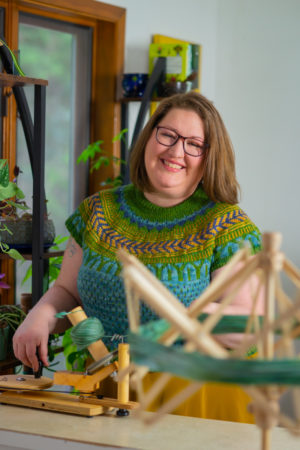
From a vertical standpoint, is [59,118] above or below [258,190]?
above

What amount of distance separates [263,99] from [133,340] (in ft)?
10.7

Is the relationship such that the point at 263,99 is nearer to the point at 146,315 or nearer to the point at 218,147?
the point at 218,147

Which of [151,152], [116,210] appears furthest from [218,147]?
[116,210]

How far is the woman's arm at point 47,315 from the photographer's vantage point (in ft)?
5.31

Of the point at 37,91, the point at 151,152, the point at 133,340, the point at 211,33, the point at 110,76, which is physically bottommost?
the point at 133,340

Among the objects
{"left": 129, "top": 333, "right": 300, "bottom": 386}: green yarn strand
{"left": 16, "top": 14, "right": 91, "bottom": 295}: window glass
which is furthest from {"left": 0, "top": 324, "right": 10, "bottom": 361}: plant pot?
{"left": 129, "top": 333, "right": 300, "bottom": 386}: green yarn strand

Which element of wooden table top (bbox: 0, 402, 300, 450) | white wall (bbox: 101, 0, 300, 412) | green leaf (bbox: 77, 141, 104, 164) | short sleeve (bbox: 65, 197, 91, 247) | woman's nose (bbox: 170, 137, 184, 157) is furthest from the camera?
white wall (bbox: 101, 0, 300, 412)

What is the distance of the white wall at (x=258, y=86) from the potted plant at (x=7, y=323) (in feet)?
5.99

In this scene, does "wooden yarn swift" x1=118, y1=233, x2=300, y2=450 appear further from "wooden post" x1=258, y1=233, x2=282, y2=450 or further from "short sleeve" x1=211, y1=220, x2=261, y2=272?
"short sleeve" x1=211, y1=220, x2=261, y2=272

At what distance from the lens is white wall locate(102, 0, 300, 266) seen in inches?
141

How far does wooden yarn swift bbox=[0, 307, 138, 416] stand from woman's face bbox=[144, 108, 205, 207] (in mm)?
499

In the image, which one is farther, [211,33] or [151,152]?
[211,33]

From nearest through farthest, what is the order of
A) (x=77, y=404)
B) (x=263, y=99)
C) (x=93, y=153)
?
(x=77, y=404) → (x=93, y=153) → (x=263, y=99)

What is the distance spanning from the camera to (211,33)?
148 inches
